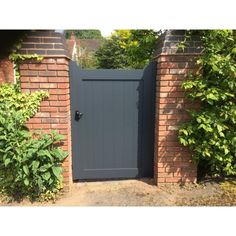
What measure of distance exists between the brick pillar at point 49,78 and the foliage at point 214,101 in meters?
1.70

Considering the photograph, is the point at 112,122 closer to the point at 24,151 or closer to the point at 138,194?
the point at 138,194

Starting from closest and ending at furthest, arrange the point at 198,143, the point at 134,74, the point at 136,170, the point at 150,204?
the point at 150,204, the point at 198,143, the point at 134,74, the point at 136,170

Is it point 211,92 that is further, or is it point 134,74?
point 134,74

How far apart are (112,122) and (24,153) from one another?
138 centimetres

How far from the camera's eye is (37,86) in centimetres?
313

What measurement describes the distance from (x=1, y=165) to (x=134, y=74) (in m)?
2.36

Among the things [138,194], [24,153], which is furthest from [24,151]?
[138,194]

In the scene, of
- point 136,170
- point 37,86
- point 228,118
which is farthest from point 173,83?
point 37,86

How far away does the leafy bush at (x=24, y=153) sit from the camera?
9.66 ft

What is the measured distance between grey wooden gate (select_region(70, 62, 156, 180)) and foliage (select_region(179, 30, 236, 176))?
66 centimetres

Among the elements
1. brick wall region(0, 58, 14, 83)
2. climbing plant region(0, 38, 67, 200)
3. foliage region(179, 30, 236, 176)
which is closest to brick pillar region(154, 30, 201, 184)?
foliage region(179, 30, 236, 176)

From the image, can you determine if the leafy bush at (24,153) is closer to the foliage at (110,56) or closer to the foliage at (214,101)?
the foliage at (214,101)

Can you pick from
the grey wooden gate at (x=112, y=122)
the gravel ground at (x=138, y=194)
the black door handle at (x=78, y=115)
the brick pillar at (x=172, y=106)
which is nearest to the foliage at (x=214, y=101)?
the brick pillar at (x=172, y=106)

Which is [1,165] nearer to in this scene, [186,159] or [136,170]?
[136,170]
